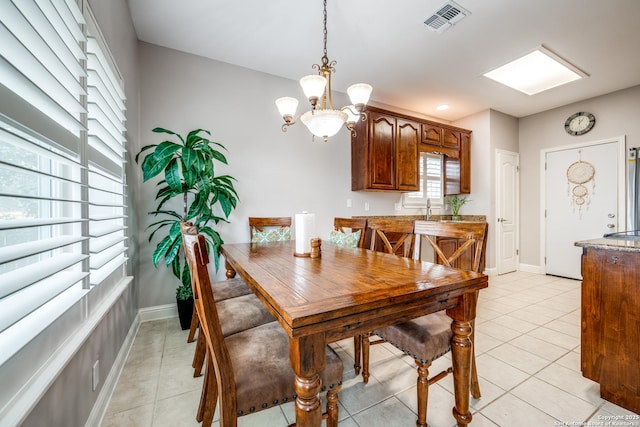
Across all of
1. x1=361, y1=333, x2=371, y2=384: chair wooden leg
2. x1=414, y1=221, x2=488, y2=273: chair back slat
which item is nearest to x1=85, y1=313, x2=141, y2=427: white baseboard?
x1=361, y1=333, x2=371, y2=384: chair wooden leg

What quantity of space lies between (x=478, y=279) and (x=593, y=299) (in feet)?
3.32

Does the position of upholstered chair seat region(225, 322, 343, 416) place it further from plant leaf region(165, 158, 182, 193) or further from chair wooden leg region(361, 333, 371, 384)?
plant leaf region(165, 158, 182, 193)

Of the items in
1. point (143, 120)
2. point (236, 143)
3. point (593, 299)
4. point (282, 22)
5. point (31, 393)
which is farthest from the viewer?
point (236, 143)

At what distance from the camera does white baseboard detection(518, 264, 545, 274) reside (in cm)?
443

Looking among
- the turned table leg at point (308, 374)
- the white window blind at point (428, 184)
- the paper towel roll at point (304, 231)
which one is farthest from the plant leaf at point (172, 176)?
the white window blind at point (428, 184)

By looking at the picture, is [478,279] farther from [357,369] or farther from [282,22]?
[282,22]

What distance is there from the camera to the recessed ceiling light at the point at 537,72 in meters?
2.88

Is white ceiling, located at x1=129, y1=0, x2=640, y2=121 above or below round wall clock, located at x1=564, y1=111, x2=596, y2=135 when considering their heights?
above

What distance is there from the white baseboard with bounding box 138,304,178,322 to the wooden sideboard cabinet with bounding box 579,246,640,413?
10.8 ft

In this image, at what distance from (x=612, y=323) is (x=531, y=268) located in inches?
144

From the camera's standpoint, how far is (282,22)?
2.32 metres

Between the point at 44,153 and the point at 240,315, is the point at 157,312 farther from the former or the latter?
the point at 44,153

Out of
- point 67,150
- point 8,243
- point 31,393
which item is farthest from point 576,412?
point 67,150

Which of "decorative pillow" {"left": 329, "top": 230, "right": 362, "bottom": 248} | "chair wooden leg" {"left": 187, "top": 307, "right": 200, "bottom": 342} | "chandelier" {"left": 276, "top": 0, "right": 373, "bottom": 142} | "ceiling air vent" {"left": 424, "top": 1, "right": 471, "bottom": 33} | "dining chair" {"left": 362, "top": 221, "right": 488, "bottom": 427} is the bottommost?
"chair wooden leg" {"left": 187, "top": 307, "right": 200, "bottom": 342}
